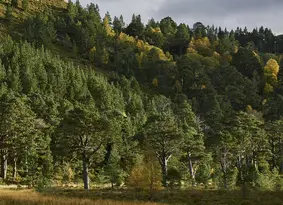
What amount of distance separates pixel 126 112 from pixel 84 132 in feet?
197

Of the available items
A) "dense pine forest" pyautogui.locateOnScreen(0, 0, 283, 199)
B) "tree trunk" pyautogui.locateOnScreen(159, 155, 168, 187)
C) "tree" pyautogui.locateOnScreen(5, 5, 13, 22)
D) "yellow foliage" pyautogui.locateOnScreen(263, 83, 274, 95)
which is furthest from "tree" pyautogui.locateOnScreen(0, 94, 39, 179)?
"tree" pyautogui.locateOnScreen(5, 5, 13, 22)

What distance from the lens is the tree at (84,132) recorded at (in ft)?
137

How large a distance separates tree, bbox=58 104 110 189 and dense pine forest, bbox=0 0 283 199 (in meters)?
0.13

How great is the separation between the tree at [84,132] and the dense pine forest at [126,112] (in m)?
0.13

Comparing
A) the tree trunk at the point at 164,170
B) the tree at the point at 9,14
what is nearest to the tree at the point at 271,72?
the tree trunk at the point at 164,170

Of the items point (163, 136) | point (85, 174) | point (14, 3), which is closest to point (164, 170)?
point (163, 136)

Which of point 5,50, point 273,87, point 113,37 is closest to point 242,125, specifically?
point 5,50

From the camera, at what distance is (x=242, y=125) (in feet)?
190

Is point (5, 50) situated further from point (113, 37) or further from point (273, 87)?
point (273, 87)

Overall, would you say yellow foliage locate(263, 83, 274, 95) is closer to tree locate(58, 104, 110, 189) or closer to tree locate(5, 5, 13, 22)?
tree locate(58, 104, 110, 189)

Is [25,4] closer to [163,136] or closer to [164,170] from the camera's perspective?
[163,136]

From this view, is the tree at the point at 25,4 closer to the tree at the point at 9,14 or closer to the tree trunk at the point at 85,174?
the tree at the point at 9,14

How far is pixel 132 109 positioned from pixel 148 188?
220 feet

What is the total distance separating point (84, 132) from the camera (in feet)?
140
